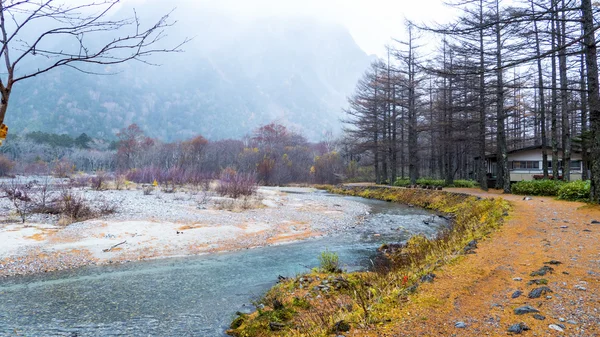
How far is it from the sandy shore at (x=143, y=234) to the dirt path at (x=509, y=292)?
7148mm

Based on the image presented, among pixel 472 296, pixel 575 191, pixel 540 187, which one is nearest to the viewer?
pixel 472 296

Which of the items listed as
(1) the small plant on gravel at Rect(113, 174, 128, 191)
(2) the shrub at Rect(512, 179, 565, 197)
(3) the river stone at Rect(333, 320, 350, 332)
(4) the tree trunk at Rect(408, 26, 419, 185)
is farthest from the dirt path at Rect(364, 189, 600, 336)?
(1) the small plant on gravel at Rect(113, 174, 128, 191)

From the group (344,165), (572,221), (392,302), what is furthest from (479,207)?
(344,165)

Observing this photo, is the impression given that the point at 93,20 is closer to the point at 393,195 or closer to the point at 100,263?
the point at 100,263

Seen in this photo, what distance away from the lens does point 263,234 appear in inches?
486

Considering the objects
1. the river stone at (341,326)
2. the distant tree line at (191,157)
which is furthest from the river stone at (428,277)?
the distant tree line at (191,157)

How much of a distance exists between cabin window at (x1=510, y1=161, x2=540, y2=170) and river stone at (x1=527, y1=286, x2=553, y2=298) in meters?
31.3

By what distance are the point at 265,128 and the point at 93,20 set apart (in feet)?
250

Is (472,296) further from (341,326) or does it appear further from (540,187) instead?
(540,187)

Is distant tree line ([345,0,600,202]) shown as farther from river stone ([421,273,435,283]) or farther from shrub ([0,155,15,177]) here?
shrub ([0,155,15,177])

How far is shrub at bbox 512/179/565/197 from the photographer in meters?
15.5

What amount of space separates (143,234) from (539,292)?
423 inches

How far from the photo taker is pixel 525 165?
1190 inches

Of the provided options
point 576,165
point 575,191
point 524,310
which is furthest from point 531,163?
point 524,310
